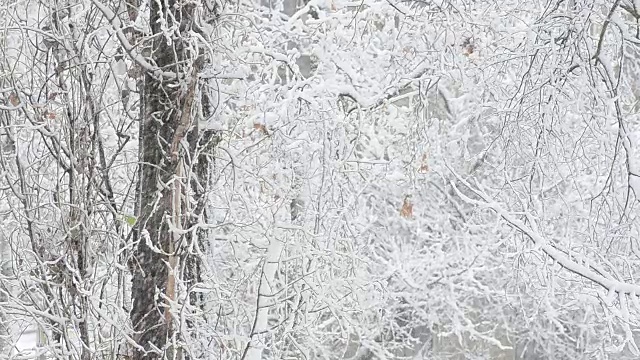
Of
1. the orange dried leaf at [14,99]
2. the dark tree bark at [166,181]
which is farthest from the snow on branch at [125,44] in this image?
the orange dried leaf at [14,99]

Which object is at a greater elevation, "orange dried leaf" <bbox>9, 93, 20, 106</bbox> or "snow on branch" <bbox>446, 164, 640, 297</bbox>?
"orange dried leaf" <bbox>9, 93, 20, 106</bbox>

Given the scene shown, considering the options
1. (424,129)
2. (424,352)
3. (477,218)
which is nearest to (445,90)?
(477,218)

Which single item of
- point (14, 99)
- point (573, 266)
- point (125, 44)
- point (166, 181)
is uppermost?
point (125, 44)

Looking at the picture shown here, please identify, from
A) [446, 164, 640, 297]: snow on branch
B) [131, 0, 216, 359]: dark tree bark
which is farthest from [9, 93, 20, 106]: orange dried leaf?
[446, 164, 640, 297]: snow on branch

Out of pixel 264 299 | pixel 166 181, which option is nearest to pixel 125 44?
pixel 166 181

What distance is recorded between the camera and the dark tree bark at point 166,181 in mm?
3477

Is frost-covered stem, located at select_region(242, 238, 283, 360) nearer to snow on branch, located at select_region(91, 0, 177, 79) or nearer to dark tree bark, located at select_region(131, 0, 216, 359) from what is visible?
dark tree bark, located at select_region(131, 0, 216, 359)

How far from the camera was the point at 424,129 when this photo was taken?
18.4ft

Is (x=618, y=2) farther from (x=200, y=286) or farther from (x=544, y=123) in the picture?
(x=200, y=286)

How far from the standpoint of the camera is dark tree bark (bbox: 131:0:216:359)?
3477mm

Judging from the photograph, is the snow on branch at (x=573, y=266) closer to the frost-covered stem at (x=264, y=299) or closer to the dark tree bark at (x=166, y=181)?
the frost-covered stem at (x=264, y=299)

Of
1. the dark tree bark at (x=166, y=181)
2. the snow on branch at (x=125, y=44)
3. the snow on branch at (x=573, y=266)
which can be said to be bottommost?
the snow on branch at (x=573, y=266)

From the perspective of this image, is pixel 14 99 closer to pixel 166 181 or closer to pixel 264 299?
pixel 166 181

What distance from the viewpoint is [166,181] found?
3570mm
